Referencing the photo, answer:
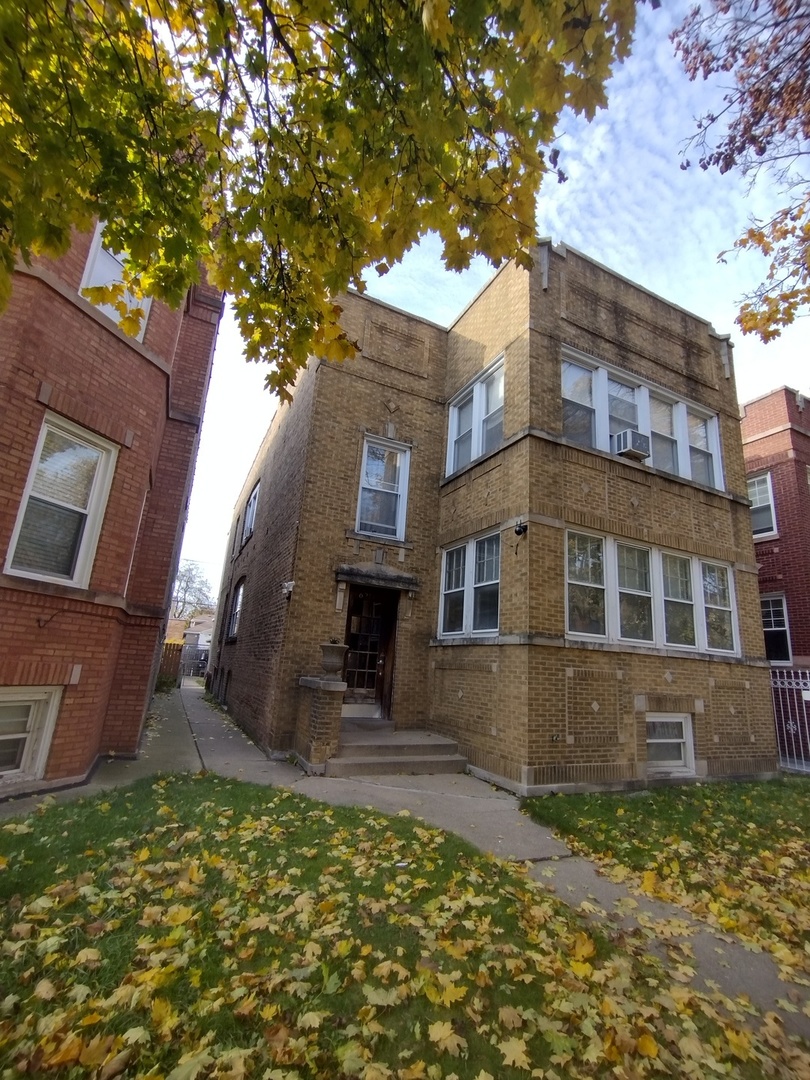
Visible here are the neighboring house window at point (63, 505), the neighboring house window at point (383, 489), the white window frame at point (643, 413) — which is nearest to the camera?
the neighboring house window at point (63, 505)

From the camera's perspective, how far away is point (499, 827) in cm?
546

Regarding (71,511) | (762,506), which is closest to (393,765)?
(71,511)

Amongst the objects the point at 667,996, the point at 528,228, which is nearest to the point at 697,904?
the point at 667,996

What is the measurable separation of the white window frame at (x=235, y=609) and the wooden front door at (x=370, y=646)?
16.9ft

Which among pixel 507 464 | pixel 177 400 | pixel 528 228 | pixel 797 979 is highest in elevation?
pixel 177 400

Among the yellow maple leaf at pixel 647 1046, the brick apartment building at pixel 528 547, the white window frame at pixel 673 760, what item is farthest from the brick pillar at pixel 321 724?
the yellow maple leaf at pixel 647 1046

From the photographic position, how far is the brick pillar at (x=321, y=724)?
7.12 metres

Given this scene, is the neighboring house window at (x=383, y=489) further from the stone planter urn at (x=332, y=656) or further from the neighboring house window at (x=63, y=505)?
the neighboring house window at (x=63, y=505)

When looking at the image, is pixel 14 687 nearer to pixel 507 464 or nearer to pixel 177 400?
pixel 177 400

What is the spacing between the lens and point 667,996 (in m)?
2.83

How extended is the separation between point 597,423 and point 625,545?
2277mm

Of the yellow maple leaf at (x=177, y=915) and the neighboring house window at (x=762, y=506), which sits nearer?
the yellow maple leaf at (x=177, y=915)

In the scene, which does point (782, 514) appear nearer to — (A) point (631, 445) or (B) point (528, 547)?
(A) point (631, 445)

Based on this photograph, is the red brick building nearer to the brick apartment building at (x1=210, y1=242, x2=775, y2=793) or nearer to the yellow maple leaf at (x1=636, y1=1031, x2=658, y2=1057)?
the brick apartment building at (x1=210, y1=242, x2=775, y2=793)
